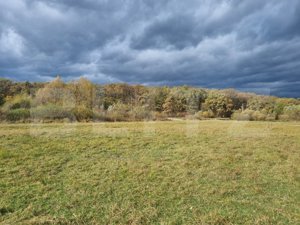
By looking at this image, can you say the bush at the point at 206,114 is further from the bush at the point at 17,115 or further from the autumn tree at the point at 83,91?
the bush at the point at 17,115

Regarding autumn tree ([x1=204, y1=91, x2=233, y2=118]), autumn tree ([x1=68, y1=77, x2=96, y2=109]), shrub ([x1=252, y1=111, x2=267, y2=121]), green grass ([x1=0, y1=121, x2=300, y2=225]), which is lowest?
green grass ([x1=0, y1=121, x2=300, y2=225])

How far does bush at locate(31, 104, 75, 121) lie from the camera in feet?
56.7

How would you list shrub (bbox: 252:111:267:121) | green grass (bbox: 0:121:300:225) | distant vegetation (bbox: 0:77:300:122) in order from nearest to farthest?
green grass (bbox: 0:121:300:225) → distant vegetation (bbox: 0:77:300:122) → shrub (bbox: 252:111:267:121)

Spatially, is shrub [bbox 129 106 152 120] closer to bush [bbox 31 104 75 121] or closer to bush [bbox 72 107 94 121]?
bush [bbox 72 107 94 121]

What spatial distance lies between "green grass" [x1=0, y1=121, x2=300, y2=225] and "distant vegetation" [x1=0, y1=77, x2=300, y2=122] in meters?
8.36

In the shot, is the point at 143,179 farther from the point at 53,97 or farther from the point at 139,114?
the point at 53,97

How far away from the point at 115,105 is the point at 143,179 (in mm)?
18542

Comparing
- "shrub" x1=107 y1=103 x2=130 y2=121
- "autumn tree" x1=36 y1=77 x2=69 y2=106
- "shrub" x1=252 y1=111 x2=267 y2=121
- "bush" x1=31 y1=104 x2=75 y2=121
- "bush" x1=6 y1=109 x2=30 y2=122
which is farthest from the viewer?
"shrub" x1=252 y1=111 x2=267 y2=121

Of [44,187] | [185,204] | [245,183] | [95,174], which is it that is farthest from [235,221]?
[44,187]

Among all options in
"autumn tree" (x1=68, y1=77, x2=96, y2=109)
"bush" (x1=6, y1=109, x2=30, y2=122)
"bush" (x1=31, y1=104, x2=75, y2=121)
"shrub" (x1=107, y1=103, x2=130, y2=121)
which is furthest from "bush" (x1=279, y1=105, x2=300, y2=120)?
"bush" (x1=6, y1=109, x2=30, y2=122)

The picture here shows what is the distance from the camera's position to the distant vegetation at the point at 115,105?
18.2m

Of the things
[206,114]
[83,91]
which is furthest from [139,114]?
[206,114]

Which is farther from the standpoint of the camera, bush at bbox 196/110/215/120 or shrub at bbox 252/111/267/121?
bush at bbox 196/110/215/120

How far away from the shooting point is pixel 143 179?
6.24 meters
